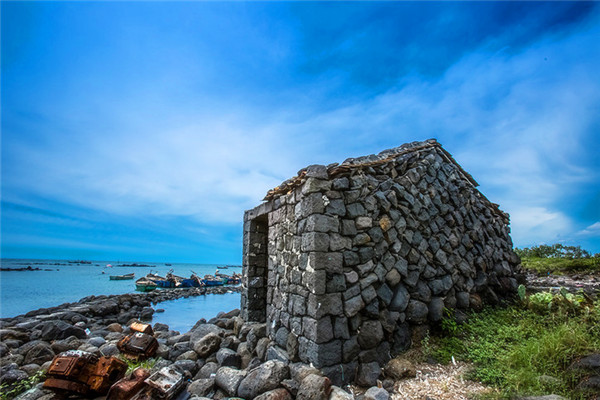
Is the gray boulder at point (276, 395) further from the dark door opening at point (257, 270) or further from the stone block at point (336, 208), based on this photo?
the dark door opening at point (257, 270)

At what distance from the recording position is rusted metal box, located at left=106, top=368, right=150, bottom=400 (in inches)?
142

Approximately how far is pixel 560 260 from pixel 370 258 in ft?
50.5

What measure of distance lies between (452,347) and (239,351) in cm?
366

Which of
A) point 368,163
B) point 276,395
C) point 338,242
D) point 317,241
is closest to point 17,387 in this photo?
point 276,395

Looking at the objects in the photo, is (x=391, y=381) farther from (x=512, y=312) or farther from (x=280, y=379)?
(x=512, y=312)

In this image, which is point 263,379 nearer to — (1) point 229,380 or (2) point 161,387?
(1) point 229,380

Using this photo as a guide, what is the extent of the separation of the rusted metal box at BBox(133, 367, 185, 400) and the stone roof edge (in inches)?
126

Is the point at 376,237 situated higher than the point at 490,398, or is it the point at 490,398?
the point at 376,237

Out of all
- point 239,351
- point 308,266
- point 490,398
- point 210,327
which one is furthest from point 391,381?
point 210,327

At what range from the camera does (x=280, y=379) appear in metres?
3.59

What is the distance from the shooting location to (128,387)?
12.0ft

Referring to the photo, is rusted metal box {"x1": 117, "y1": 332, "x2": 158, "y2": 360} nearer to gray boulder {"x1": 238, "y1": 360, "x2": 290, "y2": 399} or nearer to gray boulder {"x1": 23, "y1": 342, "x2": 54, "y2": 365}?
gray boulder {"x1": 23, "y1": 342, "x2": 54, "y2": 365}

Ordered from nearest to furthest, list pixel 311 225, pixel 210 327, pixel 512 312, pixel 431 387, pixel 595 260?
pixel 431 387 → pixel 311 225 → pixel 512 312 → pixel 210 327 → pixel 595 260

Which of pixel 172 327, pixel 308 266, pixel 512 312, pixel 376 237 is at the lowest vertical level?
pixel 172 327
